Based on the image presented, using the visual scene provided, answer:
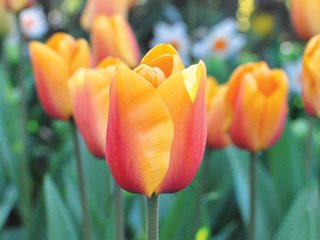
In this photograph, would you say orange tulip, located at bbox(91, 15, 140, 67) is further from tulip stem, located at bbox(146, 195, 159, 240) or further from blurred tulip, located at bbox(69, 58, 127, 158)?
tulip stem, located at bbox(146, 195, 159, 240)

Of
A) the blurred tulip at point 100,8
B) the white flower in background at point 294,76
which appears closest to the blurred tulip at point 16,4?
the blurred tulip at point 100,8

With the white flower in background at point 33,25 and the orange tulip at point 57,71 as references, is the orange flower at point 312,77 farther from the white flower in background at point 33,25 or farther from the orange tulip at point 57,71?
the white flower in background at point 33,25

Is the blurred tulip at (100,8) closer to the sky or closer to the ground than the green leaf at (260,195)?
closer to the sky

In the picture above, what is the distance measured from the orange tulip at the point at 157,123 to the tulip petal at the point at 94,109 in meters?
0.34

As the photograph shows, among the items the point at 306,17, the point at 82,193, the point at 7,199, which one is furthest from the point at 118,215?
the point at 7,199

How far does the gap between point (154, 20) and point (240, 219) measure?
2916 mm

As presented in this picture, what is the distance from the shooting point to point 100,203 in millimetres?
1813

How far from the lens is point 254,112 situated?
50.3 inches

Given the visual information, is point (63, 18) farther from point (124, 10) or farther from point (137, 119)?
point (137, 119)

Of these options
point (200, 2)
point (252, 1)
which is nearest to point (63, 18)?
point (200, 2)

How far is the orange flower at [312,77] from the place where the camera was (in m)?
1.19

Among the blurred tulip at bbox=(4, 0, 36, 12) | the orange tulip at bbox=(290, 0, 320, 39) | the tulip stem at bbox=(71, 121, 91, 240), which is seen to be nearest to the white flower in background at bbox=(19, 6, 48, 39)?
the blurred tulip at bbox=(4, 0, 36, 12)

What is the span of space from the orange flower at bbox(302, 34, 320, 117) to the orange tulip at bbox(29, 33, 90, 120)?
386mm

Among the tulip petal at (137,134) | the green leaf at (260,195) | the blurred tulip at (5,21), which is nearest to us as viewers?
the tulip petal at (137,134)
